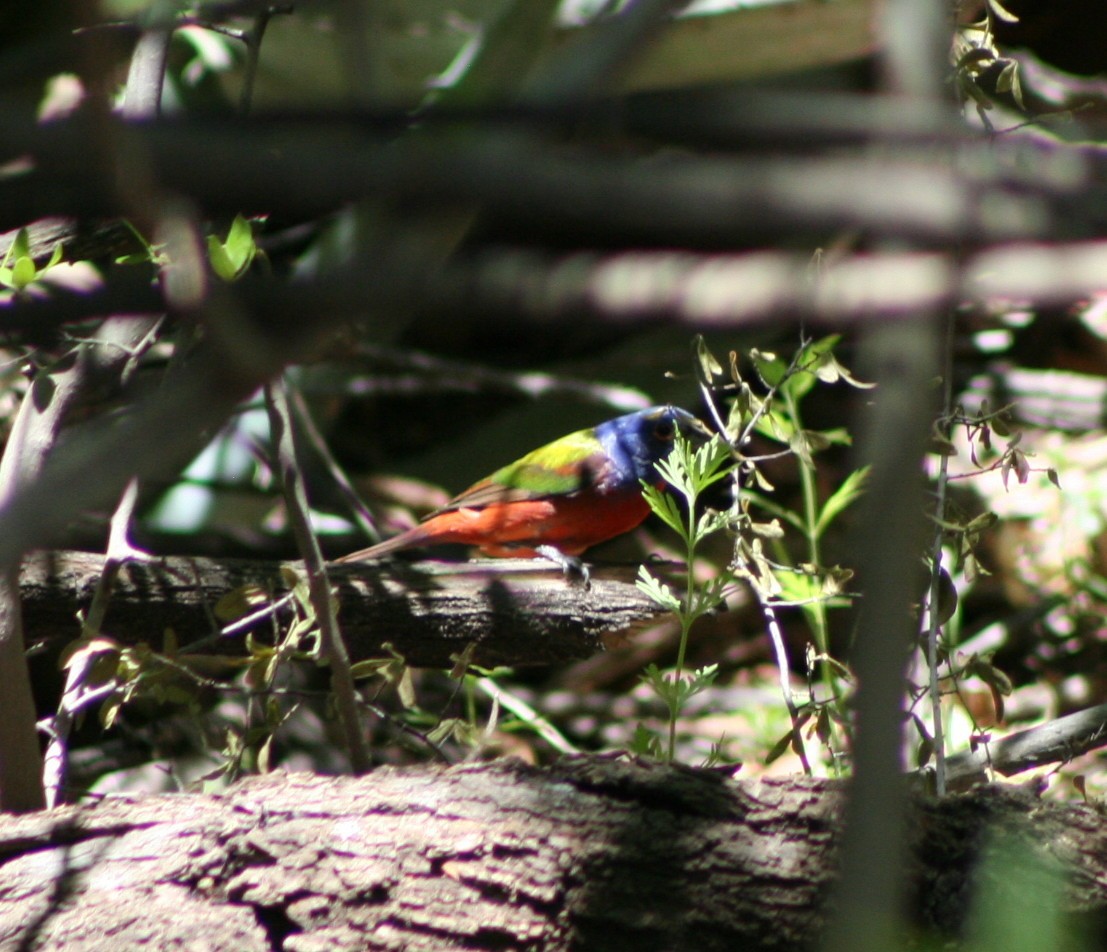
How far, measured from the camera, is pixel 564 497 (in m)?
4.95

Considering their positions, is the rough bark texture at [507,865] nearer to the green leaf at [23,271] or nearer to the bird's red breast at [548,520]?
the green leaf at [23,271]

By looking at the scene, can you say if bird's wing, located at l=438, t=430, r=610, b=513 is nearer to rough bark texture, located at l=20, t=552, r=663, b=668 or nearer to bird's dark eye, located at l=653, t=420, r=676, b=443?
bird's dark eye, located at l=653, t=420, r=676, b=443

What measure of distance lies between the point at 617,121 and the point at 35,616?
231 cm

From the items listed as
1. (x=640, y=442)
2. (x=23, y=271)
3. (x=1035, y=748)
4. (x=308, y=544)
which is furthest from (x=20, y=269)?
(x=640, y=442)

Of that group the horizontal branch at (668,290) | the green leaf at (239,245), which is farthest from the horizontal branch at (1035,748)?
the horizontal branch at (668,290)

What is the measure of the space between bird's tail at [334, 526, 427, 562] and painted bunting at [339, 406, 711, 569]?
8.7 inches

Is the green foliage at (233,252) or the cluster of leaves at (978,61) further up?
the cluster of leaves at (978,61)

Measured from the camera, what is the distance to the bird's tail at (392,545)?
4.18 meters

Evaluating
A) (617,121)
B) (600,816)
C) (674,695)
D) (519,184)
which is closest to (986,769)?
(674,695)

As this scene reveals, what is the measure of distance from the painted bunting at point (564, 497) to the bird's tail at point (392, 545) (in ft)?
0.73

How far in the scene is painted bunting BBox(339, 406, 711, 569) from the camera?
4.87m

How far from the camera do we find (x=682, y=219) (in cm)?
78

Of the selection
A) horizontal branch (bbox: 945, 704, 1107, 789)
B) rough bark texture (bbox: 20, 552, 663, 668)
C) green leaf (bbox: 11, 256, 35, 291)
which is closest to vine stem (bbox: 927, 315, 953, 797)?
horizontal branch (bbox: 945, 704, 1107, 789)

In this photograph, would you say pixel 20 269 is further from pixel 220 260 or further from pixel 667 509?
pixel 667 509
